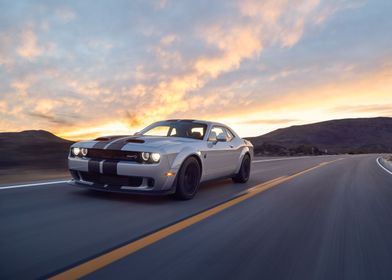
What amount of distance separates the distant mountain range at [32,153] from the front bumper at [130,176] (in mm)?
6049

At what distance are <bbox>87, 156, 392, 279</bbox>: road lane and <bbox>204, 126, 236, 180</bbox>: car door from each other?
130 cm

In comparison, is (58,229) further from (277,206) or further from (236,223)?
(277,206)

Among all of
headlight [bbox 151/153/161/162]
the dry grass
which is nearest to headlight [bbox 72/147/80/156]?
headlight [bbox 151/153/161/162]

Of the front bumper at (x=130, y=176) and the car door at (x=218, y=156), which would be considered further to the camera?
the car door at (x=218, y=156)

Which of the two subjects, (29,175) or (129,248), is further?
(29,175)

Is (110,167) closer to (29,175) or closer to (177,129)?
(177,129)

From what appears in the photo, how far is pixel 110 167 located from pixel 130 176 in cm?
32

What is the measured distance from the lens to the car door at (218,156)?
6.45 meters

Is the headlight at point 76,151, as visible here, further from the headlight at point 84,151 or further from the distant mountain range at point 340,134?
the distant mountain range at point 340,134

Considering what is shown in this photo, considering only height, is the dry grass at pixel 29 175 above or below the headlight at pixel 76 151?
below

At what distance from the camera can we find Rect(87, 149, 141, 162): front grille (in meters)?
5.14

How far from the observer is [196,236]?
3.59 metres

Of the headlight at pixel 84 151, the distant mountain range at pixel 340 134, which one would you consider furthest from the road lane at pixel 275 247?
the distant mountain range at pixel 340 134

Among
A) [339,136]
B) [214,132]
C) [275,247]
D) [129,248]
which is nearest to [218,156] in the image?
[214,132]
